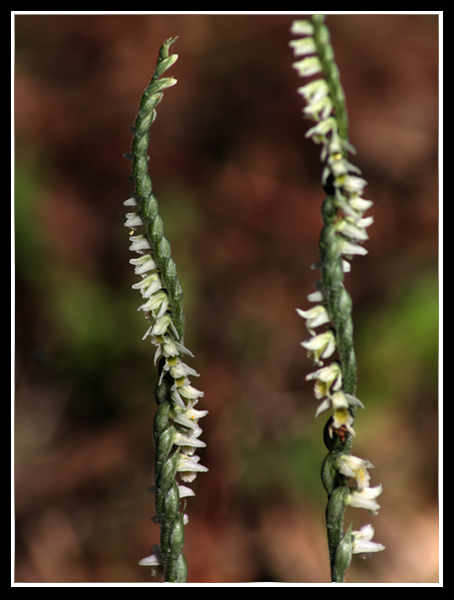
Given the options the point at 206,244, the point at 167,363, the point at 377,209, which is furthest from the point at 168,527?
the point at 377,209

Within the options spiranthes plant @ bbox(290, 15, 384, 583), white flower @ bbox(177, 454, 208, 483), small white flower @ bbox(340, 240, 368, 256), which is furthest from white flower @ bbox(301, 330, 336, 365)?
white flower @ bbox(177, 454, 208, 483)

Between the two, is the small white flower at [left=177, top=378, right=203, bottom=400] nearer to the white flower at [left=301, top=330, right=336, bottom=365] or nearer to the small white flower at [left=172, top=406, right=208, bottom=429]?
the small white flower at [left=172, top=406, right=208, bottom=429]

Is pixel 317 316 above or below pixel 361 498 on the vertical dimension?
above

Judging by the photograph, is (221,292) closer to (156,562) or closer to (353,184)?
(156,562)

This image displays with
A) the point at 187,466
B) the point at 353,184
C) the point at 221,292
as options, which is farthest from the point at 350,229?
the point at 221,292

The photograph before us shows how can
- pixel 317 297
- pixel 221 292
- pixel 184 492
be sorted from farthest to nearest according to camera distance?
pixel 221 292 < pixel 184 492 < pixel 317 297

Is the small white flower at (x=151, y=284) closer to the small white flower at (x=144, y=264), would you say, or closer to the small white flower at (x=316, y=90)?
the small white flower at (x=144, y=264)

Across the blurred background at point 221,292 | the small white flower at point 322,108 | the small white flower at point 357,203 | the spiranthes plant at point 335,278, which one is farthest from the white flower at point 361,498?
the blurred background at point 221,292
